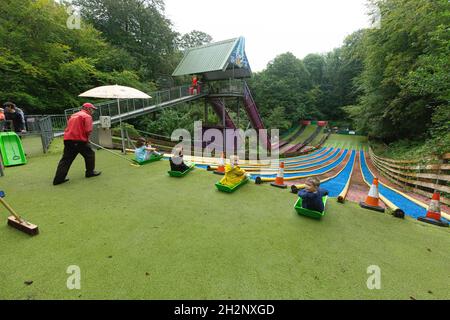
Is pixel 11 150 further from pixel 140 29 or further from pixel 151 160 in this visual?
pixel 140 29

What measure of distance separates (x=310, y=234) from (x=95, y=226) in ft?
10.9

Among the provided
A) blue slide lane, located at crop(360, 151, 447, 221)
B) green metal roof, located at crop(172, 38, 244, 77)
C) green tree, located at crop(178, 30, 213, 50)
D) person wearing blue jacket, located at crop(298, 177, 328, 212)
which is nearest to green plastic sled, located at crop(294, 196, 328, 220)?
person wearing blue jacket, located at crop(298, 177, 328, 212)

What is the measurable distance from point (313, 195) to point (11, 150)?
875 centimetres

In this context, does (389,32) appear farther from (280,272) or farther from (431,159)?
(280,272)

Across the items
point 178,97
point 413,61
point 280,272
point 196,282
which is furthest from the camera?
point 178,97

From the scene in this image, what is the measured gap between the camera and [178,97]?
1380 centimetres

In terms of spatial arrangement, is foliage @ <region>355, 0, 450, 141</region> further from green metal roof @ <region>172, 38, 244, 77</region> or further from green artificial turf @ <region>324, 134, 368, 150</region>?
green artificial turf @ <region>324, 134, 368, 150</region>

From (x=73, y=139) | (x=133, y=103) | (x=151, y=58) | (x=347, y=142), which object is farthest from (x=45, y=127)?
(x=347, y=142)

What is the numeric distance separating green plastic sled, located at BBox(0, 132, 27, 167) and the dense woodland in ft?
19.2

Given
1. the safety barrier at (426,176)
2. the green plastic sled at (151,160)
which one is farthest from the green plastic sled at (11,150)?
the safety barrier at (426,176)

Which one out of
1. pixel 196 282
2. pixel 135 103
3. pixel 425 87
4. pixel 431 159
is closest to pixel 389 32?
pixel 425 87

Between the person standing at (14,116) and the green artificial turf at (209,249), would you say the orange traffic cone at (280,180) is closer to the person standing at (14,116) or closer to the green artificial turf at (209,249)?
the green artificial turf at (209,249)

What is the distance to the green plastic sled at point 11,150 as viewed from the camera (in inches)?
226

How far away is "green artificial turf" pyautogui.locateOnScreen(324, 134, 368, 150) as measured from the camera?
2637cm
